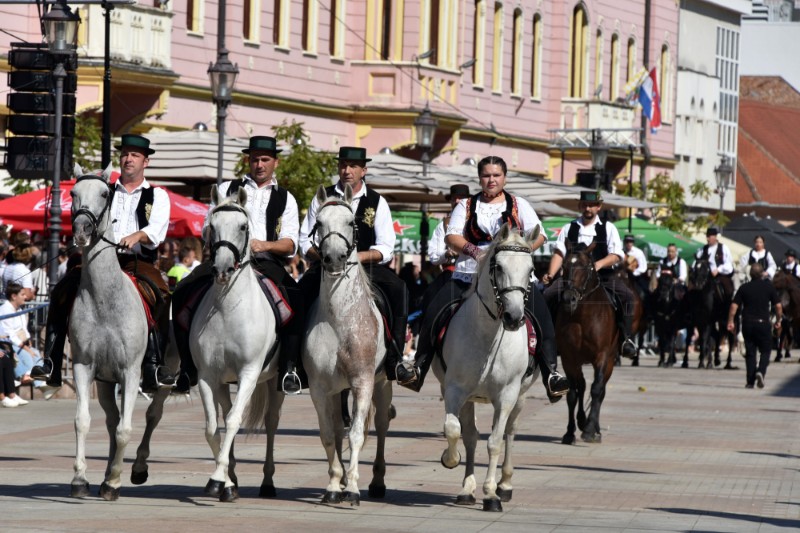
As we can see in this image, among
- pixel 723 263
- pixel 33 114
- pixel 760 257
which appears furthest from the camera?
pixel 760 257

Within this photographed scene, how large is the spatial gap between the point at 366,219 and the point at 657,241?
1164 inches

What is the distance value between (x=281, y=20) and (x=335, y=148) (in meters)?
4.04

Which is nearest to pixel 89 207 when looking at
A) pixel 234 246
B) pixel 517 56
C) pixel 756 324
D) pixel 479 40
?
pixel 234 246

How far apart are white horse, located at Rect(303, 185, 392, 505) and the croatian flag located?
154ft

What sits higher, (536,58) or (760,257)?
(536,58)

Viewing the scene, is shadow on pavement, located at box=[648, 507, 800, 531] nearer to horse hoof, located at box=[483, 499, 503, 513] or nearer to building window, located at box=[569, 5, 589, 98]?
horse hoof, located at box=[483, 499, 503, 513]

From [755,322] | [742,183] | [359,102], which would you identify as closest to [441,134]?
[359,102]

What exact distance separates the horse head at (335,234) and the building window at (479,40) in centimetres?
4539

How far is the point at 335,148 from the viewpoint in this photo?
51.1 meters

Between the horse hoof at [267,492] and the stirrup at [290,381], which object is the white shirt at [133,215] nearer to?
the stirrup at [290,381]

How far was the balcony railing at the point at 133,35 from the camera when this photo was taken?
37188 millimetres

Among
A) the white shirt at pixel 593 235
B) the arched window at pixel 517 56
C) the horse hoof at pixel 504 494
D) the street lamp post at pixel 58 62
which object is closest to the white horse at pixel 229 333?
the horse hoof at pixel 504 494

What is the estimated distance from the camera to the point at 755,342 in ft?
105

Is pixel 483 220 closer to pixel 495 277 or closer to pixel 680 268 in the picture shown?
pixel 495 277
